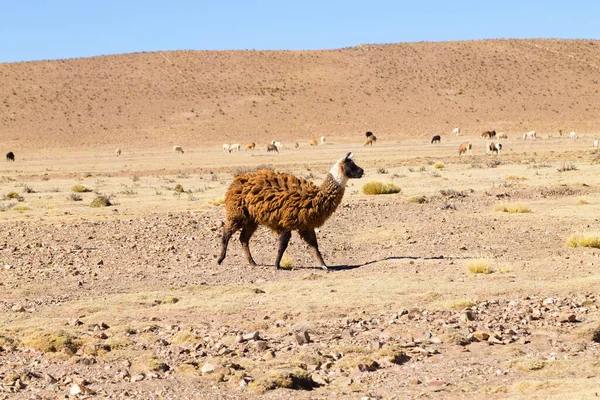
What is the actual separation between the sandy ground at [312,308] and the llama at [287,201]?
27.1 inches

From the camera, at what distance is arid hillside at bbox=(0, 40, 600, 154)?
308 feet

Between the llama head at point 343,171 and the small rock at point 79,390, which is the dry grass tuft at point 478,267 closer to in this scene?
the llama head at point 343,171

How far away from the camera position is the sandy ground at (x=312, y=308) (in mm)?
8156

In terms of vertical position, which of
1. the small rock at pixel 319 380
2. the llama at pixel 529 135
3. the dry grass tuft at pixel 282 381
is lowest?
the small rock at pixel 319 380

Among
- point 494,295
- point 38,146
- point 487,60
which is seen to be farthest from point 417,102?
point 494,295

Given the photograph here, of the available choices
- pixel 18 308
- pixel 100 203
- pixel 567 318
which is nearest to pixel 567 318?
pixel 567 318

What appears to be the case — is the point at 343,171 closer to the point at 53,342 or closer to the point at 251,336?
the point at 251,336

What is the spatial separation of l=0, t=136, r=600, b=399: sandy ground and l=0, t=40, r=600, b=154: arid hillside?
67.8 meters

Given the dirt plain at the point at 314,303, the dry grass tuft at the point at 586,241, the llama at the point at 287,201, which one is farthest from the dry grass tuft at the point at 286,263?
the dry grass tuft at the point at 586,241

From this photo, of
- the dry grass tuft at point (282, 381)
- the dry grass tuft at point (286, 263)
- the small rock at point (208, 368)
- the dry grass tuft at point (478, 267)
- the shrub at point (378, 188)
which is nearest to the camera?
the dry grass tuft at point (282, 381)

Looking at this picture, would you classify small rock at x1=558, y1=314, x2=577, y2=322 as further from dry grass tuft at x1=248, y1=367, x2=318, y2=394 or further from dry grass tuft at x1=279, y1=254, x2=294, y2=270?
dry grass tuft at x1=279, y1=254, x2=294, y2=270

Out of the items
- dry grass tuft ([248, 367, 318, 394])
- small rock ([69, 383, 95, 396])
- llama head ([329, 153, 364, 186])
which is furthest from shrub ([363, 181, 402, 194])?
small rock ([69, 383, 95, 396])

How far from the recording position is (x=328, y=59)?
126188mm

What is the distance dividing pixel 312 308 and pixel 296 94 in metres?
99.1
